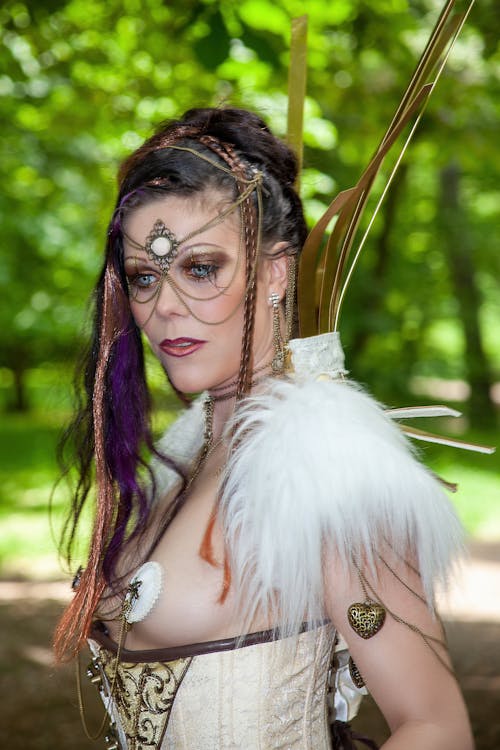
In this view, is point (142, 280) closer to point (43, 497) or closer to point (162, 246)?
point (162, 246)

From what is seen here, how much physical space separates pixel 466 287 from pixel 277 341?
1125cm

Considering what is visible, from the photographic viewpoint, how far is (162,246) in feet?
5.39

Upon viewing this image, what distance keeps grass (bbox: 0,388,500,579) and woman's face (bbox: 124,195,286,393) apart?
Result: 316cm

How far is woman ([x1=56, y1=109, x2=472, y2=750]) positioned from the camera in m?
1.36

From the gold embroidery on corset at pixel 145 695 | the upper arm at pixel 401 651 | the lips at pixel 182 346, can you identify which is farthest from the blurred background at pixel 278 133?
the lips at pixel 182 346

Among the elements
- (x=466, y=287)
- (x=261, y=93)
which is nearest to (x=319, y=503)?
(x=261, y=93)

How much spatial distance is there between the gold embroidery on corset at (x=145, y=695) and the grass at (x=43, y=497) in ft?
10.1

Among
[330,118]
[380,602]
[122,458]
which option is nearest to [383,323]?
[330,118]

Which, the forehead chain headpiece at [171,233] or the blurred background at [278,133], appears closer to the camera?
the forehead chain headpiece at [171,233]

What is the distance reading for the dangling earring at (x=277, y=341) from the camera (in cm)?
173

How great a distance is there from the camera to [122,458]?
1.95m

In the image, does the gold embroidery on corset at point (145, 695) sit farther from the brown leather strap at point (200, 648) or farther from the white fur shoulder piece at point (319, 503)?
the white fur shoulder piece at point (319, 503)

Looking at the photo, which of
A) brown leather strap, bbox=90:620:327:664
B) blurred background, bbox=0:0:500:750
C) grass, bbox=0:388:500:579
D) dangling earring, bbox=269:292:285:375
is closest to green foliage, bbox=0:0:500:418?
blurred background, bbox=0:0:500:750

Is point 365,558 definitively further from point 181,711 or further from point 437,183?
point 437,183
